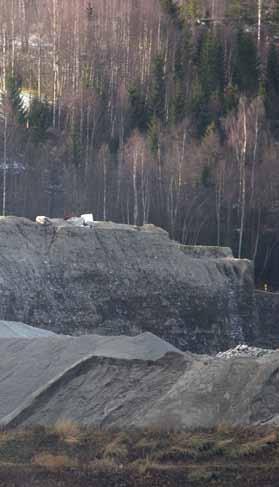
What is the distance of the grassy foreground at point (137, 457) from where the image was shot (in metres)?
13.3

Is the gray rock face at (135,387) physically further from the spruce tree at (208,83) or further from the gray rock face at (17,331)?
the spruce tree at (208,83)

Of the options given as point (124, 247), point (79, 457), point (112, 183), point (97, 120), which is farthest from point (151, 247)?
point (79, 457)

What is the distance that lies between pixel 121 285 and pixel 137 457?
67.9ft

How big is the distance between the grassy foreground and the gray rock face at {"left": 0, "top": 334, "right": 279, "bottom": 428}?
75 centimetres

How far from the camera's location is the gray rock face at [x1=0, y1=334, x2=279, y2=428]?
16.7 m

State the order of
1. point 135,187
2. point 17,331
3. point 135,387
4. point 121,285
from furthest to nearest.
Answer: point 135,187, point 121,285, point 17,331, point 135,387

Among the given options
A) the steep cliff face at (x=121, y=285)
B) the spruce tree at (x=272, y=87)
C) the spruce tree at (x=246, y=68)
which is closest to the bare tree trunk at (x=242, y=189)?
the spruce tree at (x=272, y=87)

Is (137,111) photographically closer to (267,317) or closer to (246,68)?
(246,68)

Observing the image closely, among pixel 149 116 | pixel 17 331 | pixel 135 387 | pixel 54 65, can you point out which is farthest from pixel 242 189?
pixel 135 387

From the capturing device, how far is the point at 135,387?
17.8 meters

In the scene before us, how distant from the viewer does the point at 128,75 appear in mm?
55094

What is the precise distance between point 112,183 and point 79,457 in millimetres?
32427

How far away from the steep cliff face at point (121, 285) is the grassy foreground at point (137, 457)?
53.5ft

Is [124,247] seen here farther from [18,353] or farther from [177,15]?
[177,15]
